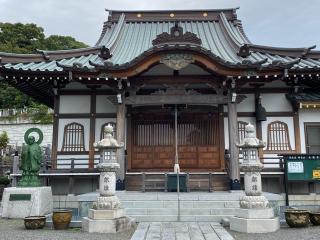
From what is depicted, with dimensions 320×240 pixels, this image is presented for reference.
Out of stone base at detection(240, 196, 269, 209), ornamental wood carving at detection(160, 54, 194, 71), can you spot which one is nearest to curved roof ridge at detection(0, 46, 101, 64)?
ornamental wood carving at detection(160, 54, 194, 71)

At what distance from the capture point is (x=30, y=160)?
1198cm

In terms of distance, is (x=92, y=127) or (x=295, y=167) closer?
(x=295, y=167)

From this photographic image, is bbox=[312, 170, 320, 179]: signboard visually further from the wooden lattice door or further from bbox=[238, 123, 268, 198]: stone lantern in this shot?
bbox=[238, 123, 268, 198]: stone lantern

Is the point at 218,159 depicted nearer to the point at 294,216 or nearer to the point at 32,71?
the point at 294,216

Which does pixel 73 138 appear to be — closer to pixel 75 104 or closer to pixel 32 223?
pixel 75 104

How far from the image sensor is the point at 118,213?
363 inches

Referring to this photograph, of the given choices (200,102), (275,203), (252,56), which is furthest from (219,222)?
(252,56)

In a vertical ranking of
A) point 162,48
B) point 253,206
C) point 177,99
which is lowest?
point 253,206

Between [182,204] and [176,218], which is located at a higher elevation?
[182,204]

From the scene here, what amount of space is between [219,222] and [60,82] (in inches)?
341

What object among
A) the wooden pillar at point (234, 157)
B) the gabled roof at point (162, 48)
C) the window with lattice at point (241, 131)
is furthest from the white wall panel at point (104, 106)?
the window with lattice at point (241, 131)

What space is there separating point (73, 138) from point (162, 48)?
5.59 meters

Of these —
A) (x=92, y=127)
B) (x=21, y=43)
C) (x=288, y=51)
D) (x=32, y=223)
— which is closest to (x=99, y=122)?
(x=92, y=127)

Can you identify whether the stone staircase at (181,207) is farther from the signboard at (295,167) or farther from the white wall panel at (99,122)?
the white wall panel at (99,122)
